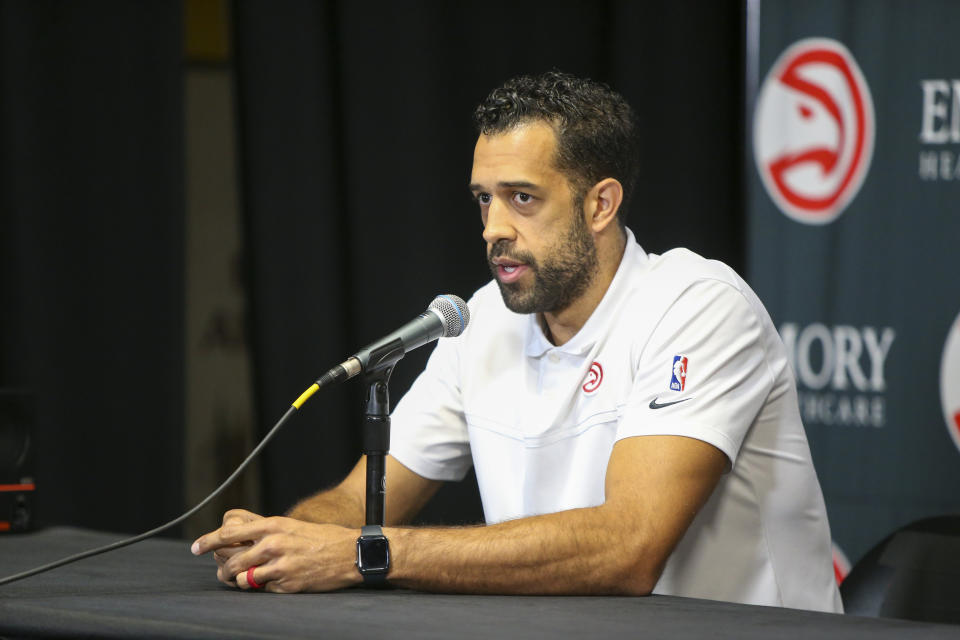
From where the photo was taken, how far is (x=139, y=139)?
360 cm

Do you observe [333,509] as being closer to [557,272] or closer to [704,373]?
[557,272]

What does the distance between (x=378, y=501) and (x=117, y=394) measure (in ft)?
7.32

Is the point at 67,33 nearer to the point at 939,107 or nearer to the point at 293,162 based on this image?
the point at 293,162

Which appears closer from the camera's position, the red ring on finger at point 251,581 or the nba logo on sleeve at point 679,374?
the red ring on finger at point 251,581

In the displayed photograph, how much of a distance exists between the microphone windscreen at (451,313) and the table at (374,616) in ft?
1.37

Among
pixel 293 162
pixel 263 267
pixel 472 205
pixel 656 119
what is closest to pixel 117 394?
pixel 263 267

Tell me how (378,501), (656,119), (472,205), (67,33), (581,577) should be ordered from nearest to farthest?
(581,577), (378,501), (656,119), (472,205), (67,33)

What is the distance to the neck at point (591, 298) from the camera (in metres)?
1.99

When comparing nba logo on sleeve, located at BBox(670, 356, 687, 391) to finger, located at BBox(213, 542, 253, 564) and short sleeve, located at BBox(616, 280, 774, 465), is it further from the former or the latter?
finger, located at BBox(213, 542, 253, 564)

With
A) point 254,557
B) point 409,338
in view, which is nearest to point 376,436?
point 409,338

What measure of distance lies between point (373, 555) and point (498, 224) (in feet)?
2.24

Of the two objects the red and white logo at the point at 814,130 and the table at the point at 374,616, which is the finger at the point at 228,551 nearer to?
the table at the point at 374,616

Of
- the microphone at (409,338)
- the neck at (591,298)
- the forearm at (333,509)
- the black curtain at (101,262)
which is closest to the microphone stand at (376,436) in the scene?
the microphone at (409,338)

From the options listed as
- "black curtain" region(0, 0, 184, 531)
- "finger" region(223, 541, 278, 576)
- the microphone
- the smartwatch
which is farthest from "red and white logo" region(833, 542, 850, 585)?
"black curtain" region(0, 0, 184, 531)
